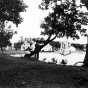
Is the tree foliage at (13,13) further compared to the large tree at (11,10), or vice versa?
the tree foliage at (13,13)

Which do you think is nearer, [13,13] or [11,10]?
[11,10]

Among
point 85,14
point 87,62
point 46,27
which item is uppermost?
point 85,14

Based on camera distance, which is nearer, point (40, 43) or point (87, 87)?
point (87, 87)

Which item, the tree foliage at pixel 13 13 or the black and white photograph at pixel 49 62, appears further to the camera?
the tree foliage at pixel 13 13

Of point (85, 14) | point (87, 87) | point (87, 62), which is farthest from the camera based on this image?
point (85, 14)

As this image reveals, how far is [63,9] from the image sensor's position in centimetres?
2677

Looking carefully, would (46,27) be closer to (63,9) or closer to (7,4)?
(63,9)

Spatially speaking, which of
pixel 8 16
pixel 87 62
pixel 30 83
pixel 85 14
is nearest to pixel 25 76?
pixel 30 83

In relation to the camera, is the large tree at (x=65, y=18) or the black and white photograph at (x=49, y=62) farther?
the large tree at (x=65, y=18)

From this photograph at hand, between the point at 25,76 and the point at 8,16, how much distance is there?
15.6m

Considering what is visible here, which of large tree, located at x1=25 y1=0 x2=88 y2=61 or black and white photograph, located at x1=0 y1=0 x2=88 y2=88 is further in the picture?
large tree, located at x1=25 y1=0 x2=88 y2=61

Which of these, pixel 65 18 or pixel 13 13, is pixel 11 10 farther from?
pixel 65 18

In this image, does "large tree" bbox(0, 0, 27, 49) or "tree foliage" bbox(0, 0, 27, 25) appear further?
"tree foliage" bbox(0, 0, 27, 25)

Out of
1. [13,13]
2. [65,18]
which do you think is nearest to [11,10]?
[13,13]
